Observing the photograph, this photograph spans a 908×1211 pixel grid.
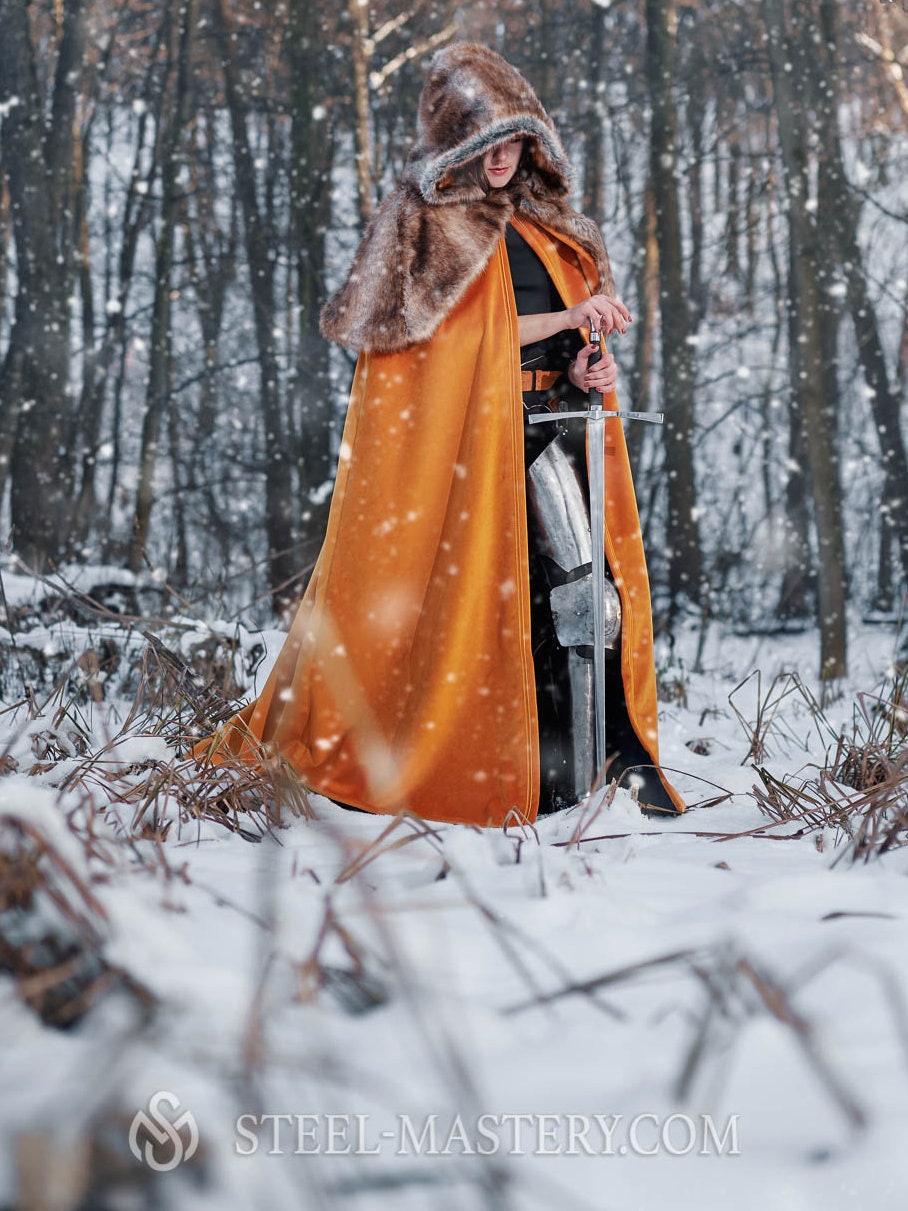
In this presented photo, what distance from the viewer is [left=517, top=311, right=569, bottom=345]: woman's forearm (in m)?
2.65

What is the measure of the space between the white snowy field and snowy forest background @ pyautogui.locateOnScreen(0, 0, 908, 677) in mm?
3878

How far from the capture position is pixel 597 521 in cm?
256

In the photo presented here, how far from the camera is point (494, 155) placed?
274 cm

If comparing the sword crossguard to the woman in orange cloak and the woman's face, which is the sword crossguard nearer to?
the woman in orange cloak

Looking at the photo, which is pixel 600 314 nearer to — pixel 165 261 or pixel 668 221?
pixel 668 221

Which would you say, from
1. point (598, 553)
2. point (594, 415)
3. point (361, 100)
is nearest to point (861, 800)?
point (598, 553)

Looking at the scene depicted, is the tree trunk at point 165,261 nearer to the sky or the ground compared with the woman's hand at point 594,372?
nearer to the sky

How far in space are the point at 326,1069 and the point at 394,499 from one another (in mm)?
2018

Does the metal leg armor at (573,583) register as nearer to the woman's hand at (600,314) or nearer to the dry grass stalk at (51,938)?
the woman's hand at (600,314)

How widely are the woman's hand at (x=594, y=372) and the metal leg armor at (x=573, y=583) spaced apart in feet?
0.65

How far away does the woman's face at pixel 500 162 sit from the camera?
8.96ft

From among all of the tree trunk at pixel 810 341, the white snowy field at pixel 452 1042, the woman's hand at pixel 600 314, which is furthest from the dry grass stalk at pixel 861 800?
the tree trunk at pixel 810 341

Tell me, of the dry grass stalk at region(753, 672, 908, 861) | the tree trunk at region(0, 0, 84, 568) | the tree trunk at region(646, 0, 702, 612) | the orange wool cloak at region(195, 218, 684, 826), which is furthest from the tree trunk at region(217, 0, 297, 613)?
the dry grass stalk at region(753, 672, 908, 861)

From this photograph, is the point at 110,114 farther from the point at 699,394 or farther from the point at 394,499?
the point at 394,499
